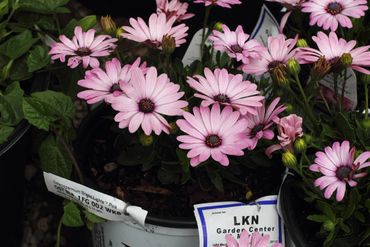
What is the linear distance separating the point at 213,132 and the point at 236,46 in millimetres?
165

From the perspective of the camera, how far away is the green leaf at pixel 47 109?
3.20 feet

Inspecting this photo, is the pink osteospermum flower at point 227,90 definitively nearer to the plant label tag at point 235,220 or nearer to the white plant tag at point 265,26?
the plant label tag at point 235,220

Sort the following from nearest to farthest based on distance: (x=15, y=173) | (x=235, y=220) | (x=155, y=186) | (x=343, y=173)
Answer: (x=343, y=173) < (x=235, y=220) < (x=155, y=186) < (x=15, y=173)

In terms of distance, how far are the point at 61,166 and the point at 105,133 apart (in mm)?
105

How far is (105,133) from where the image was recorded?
3.59 feet

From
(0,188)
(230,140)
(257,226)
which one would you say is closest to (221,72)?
(230,140)

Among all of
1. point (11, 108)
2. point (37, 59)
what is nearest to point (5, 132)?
point (11, 108)

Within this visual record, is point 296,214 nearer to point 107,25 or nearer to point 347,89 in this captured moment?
point 347,89

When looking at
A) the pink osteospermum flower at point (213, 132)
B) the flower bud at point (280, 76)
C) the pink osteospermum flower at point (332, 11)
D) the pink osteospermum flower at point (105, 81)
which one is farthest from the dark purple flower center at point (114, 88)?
the pink osteospermum flower at point (332, 11)

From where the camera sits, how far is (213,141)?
827 millimetres

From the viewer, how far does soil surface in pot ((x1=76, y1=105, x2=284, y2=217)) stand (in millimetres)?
981

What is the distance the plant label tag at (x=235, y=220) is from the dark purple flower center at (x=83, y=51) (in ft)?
0.90

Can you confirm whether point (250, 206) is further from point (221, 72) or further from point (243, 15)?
point (243, 15)

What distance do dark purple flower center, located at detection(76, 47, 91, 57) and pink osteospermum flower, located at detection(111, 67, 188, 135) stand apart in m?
0.11
